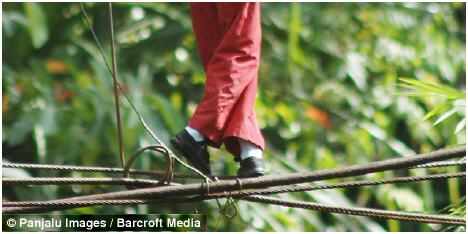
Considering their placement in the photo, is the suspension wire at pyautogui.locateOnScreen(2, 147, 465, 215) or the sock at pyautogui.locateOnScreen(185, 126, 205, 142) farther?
the sock at pyautogui.locateOnScreen(185, 126, 205, 142)

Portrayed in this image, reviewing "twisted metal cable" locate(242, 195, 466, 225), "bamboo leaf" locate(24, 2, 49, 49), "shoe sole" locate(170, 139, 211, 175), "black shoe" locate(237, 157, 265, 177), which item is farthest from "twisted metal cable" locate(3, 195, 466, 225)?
"bamboo leaf" locate(24, 2, 49, 49)

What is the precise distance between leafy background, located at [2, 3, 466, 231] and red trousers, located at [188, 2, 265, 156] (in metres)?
1.72

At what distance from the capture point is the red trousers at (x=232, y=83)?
3816 mm

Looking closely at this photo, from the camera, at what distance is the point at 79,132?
6.31 meters

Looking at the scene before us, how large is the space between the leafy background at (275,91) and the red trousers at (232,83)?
1.72m

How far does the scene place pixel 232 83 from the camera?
151 inches

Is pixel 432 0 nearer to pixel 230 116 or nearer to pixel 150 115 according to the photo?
pixel 150 115

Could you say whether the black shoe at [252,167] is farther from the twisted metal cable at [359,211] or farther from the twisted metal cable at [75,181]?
the twisted metal cable at [75,181]

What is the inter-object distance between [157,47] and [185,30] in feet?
0.57

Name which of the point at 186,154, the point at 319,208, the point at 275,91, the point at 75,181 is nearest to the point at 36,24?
the point at 275,91

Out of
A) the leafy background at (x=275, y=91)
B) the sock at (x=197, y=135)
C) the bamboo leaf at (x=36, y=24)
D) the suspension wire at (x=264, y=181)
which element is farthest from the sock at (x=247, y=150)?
the bamboo leaf at (x=36, y=24)

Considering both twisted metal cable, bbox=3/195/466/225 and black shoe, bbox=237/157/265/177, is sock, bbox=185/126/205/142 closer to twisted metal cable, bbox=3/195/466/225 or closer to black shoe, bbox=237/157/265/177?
black shoe, bbox=237/157/265/177

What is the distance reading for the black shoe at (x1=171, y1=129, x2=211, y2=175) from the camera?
3842 mm

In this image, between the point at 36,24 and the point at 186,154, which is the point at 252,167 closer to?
the point at 186,154
